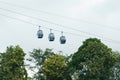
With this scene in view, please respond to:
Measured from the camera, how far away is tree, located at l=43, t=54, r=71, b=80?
104688mm

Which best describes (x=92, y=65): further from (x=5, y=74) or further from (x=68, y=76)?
(x=5, y=74)

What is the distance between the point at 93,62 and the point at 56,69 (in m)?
8.05

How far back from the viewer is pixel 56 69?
105375 millimetres

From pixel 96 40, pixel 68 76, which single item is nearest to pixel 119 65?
pixel 96 40

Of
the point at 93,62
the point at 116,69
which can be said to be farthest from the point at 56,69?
the point at 116,69

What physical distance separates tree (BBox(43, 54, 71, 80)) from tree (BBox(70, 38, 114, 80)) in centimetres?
421

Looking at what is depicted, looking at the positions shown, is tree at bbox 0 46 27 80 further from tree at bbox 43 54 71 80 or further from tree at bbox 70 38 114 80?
tree at bbox 70 38 114 80

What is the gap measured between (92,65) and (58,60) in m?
7.12

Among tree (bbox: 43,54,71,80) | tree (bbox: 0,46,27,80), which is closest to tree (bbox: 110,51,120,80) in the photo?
tree (bbox: 43,54,71,80)

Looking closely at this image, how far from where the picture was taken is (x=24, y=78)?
106 metres

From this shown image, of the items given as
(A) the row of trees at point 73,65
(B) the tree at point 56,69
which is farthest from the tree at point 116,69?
(B) the tree at point 56,69

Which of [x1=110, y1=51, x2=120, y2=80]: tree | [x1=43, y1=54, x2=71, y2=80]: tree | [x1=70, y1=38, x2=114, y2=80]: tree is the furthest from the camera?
[x1=110, y1=51, x2=120, y2=80]: tree

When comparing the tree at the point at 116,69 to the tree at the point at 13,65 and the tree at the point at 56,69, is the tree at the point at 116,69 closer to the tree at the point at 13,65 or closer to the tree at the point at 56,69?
the tree at the point at 56,69

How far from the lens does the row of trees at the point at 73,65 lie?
105125 mm
